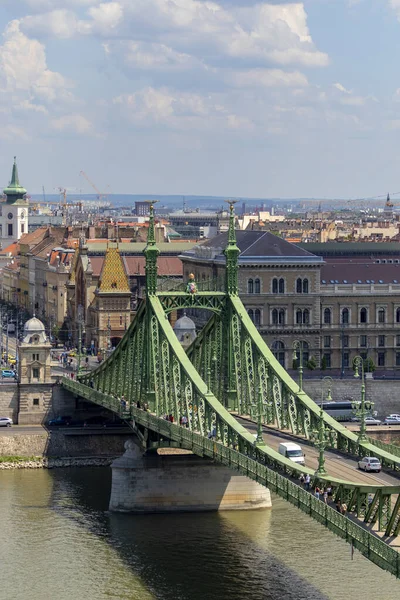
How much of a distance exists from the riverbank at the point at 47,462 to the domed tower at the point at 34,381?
7666mm

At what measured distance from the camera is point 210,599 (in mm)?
79750

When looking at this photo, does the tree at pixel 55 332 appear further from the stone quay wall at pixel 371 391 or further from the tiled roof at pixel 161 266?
the stone quay wall at pixel 371 391

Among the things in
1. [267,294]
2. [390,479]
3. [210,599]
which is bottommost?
[210,599]

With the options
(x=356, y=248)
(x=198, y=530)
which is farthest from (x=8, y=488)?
(x=356, y=248)

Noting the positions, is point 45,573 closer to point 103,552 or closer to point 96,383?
point 103,552

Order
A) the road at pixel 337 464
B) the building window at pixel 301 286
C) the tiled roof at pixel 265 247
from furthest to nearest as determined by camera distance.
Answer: the building window at pixel 301 286 → the tiled roof at pixel 265 247 → the road at pixel 337 464

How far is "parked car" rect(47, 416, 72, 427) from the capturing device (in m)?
122

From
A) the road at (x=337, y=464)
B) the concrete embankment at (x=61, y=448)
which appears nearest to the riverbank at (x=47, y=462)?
the concrete embankment at (x=61, y=448)

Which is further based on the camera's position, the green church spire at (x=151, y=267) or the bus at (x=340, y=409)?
the bus at (x=340, y=409)

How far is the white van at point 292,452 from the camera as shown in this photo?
81688 millimetres

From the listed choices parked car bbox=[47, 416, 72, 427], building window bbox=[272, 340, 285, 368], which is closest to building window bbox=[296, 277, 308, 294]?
building window bbox=[272, 340, 285, 368]

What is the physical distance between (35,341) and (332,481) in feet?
187

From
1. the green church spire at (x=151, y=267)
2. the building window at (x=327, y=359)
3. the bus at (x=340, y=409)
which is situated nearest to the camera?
the green church spire at (x=151, y=267)

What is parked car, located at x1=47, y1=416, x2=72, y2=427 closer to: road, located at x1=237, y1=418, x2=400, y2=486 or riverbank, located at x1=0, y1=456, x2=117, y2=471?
riverbank, located at x1=0, y1=456, x2=117, y2=471
